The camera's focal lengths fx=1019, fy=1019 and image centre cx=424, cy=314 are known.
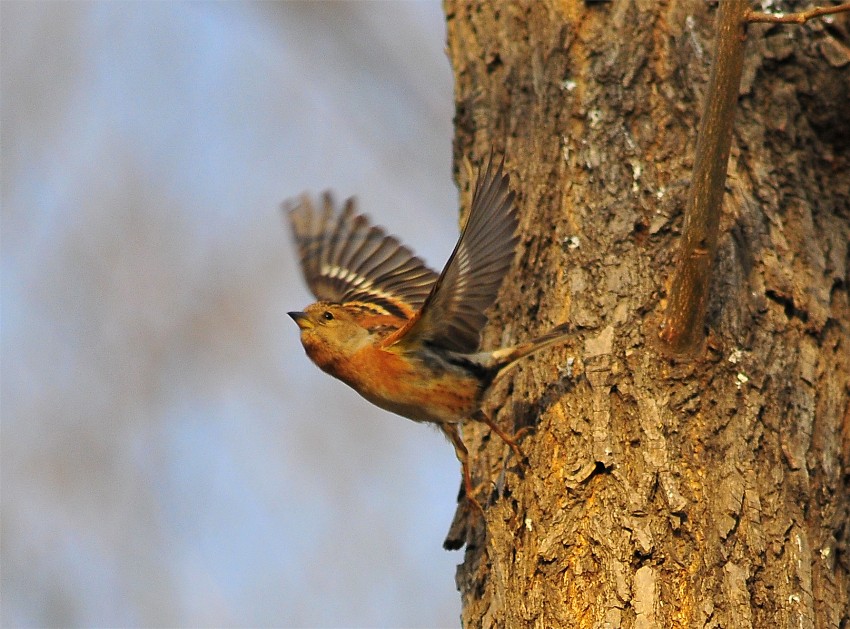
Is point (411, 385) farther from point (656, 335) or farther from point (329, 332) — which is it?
point (656, 335)

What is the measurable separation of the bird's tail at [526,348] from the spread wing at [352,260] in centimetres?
114

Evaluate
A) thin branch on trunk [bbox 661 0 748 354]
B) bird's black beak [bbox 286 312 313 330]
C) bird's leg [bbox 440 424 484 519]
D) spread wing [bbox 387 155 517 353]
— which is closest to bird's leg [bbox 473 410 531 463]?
bird's leg [bbox 440 424 484 519]

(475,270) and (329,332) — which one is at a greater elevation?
(475,270)

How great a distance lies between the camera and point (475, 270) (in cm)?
406

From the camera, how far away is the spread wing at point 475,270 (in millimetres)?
3912

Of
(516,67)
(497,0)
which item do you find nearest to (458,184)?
(516,67)

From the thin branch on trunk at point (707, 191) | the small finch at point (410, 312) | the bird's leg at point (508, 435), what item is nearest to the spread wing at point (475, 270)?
the small finch at point (410, 312)

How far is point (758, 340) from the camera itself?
3.80m

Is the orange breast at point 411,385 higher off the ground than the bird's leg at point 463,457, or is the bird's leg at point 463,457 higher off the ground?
the orange breast at point 411,385

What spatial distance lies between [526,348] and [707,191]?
1.02m

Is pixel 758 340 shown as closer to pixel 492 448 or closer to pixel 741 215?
pixel 741 215

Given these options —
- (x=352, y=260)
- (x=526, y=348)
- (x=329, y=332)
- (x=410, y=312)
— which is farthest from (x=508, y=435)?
(x=352, y=260)

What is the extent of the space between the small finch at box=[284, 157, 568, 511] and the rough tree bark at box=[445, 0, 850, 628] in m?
0.15

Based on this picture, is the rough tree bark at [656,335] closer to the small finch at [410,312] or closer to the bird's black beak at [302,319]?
the small finch at [410,312]
